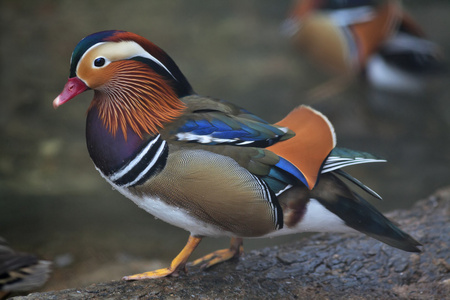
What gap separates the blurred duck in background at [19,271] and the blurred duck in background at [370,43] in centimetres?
389

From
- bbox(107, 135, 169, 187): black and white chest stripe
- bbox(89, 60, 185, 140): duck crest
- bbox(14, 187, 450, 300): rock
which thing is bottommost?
bbox(14, 187, 450, 300): rock

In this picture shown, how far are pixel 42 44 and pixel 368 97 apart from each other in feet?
10.8

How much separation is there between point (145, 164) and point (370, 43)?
13.5 feet

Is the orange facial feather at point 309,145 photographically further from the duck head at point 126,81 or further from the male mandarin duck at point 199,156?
the duck head at point 126,81

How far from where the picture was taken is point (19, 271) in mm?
2732

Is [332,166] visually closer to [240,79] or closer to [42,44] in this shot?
[240,79]

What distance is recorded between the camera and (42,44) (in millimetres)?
5543

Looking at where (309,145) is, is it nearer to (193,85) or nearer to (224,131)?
(224,131)

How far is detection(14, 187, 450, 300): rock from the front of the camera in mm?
2262

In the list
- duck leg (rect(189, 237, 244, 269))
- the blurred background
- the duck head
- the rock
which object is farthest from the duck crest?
the blurred background

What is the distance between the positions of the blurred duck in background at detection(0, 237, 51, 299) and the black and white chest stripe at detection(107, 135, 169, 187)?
100 cm

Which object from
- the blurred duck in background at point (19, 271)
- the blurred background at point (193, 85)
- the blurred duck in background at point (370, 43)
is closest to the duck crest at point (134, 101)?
the blurred duck in background at point (19, 271)

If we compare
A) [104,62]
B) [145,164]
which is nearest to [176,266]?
[145,164]

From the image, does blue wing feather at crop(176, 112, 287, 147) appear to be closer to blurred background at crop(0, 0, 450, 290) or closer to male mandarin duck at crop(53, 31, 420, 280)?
male mandarin duck at crop(53, 31, 420, 280)
